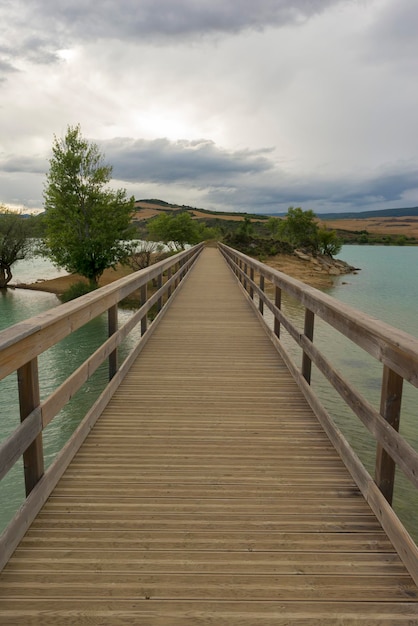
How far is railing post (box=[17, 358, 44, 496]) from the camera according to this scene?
7.18ft

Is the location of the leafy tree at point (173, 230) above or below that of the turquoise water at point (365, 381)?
above

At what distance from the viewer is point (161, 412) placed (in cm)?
391

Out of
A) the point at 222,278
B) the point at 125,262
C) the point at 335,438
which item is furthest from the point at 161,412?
the point at 125,262

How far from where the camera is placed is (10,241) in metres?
33.8

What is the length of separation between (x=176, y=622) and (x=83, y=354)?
41.1 ft

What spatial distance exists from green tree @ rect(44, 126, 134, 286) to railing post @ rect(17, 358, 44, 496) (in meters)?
26.7

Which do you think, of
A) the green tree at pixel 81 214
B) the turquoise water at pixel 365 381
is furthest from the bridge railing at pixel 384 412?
the green tree at pixel 81 214

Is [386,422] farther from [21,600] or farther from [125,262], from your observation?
[125,262]

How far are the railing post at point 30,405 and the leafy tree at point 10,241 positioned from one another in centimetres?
3334

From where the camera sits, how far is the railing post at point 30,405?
219 cm

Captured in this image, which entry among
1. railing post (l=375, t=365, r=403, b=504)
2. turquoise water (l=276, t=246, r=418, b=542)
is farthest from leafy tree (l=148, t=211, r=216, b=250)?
railing post (l=375, t=365, r=403, b=504)

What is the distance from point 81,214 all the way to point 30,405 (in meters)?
28.1

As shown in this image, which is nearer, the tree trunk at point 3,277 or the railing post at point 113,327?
the railing post at point 113,327

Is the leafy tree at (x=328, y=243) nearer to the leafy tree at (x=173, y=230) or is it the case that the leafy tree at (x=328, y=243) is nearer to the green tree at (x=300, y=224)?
the green tree at (x=300, y=224)
